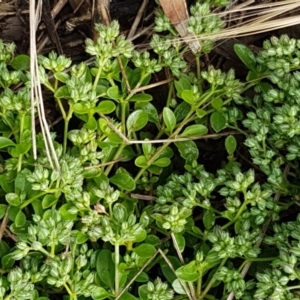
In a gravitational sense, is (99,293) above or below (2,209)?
below

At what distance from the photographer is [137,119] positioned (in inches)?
57.7

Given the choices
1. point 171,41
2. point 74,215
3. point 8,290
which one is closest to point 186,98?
point 171,41

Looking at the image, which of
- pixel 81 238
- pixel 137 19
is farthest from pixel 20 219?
pixel 137 19

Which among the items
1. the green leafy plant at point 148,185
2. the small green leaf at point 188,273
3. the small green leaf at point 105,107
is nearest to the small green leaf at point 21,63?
the green leafy plant at point 148,185

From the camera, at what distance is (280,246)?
4.35 feet

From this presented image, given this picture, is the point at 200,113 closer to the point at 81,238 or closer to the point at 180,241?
the point at 180,241

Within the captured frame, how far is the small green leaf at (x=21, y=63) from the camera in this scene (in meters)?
1.52

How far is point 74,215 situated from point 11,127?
275 millimetres

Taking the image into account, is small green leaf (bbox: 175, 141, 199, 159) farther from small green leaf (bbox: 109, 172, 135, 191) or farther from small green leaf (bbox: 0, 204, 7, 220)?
small green leaf (bbox: 0, 204, 7, 220)

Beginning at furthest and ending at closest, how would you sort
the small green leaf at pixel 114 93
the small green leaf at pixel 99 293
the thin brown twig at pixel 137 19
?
the thin brown twig at pixel 137 19, the small green leaf at pixel 114 93, the small green leaf at pixel 99 293

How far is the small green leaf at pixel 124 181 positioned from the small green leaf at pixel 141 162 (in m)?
Result: 0.04

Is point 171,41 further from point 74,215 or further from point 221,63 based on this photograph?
point 74,215

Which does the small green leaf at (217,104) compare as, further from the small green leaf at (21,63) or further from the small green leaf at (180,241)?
the small green leaf at (21,63)

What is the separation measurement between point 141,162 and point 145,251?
8.7 inches
